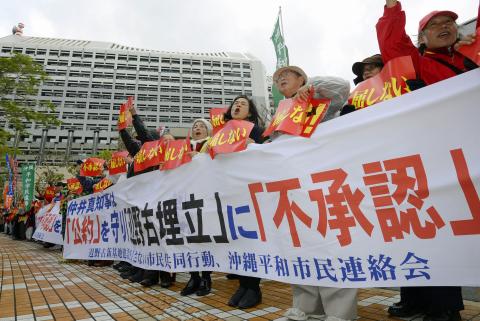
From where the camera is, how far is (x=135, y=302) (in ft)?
11.6

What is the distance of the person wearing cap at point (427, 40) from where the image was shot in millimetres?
2281

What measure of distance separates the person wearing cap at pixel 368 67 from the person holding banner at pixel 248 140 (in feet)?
3.90

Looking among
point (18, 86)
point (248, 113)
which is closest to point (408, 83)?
point (248, 113)

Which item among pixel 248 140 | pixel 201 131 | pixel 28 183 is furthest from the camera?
pixel 28 183

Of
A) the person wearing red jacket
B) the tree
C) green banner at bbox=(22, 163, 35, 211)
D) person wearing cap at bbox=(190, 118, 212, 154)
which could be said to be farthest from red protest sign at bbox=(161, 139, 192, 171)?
green banner at bbox=(22, 163, 35, 211)

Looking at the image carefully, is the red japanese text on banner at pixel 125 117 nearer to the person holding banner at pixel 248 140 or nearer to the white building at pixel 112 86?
the person holding banner at pixel 248 140

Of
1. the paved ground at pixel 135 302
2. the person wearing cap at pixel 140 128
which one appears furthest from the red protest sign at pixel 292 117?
the person wearing cap at pixel 140 128

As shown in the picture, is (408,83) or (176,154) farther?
(176,154)

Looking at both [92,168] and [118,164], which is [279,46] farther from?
[92,168]

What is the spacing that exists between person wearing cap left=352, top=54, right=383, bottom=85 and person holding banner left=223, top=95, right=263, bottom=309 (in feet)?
3.90

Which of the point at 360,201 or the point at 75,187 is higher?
the point at 75,187

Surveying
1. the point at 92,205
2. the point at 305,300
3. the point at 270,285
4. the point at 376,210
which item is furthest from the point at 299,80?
the point at 92,205

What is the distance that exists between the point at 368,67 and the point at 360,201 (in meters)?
1.47

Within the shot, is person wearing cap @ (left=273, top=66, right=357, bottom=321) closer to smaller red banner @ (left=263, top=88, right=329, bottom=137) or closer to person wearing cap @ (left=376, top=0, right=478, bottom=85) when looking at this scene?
smaller red banner @ (left=263, top=88, right=329, bottom=137)
